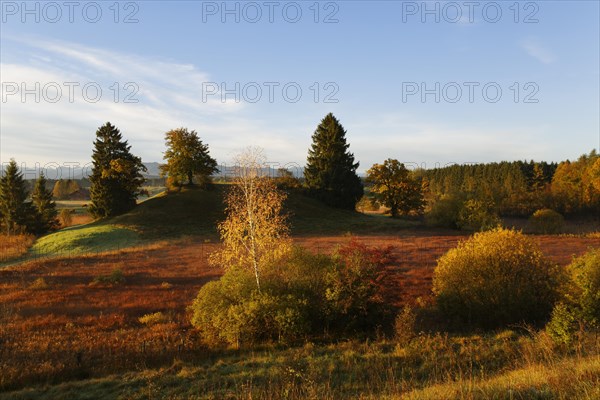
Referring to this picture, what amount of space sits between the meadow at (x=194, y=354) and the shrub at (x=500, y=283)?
1.77 meters

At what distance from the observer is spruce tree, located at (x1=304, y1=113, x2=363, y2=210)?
69.9m

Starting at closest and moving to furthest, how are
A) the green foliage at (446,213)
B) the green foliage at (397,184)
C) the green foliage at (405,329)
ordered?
the green foliage at (405,329)
the green foliage at (446,213)
the green foliage at (397,184)

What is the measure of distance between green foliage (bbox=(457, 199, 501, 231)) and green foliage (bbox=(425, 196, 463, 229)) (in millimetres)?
1468

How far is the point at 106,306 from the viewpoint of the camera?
68.8ft

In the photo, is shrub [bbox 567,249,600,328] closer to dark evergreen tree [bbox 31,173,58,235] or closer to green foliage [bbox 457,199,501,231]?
green foliage [bbox 457,199,501,231]

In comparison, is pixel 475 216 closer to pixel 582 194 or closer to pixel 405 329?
pixel 405 329

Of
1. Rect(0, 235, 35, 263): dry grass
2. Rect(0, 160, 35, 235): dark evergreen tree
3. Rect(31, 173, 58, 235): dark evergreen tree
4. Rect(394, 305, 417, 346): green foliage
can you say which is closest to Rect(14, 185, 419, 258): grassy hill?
Rect(0, 235, 35, 263): dry grass

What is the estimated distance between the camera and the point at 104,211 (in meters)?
56.0

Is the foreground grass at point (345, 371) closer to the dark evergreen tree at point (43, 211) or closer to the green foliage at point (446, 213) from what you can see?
the green foliage at point (446, 213)

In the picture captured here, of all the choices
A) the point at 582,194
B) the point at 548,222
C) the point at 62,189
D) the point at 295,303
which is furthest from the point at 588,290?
the point at 62,189

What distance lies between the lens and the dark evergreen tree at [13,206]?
51.5 meters

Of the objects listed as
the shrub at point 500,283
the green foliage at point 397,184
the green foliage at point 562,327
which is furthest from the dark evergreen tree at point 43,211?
the green foliage at point 562,327

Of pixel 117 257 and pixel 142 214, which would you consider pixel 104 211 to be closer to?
pixel 142 214

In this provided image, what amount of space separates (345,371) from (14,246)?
157ft
